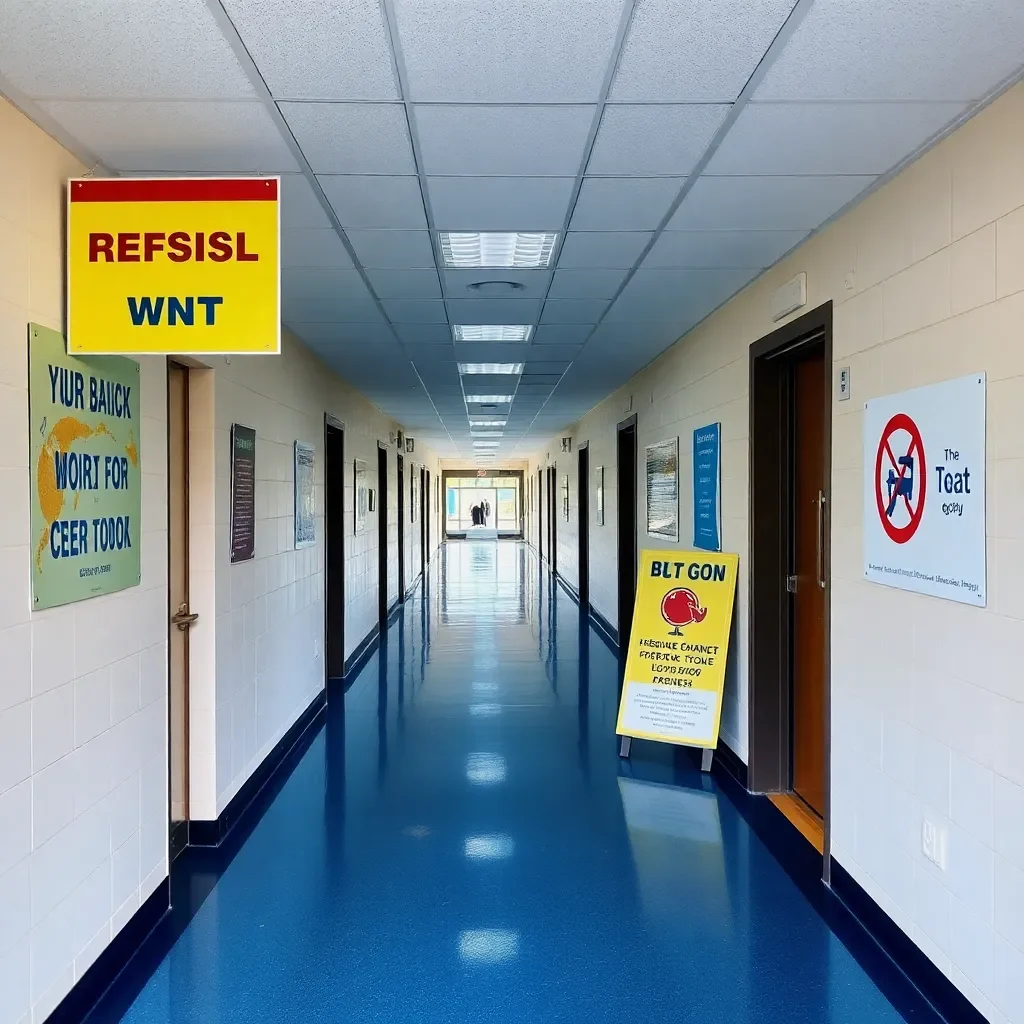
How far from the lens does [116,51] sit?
1.88 meters

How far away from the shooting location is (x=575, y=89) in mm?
2076

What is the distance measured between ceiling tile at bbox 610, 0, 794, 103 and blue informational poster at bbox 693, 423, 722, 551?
2.91m

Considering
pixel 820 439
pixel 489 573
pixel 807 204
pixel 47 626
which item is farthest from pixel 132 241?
pixel 489 573

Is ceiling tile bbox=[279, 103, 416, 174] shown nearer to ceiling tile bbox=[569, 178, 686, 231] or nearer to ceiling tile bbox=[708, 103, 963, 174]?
ceiling tile bbox=[569, 178, 686, 231]

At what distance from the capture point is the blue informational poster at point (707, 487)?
4883 millimetres

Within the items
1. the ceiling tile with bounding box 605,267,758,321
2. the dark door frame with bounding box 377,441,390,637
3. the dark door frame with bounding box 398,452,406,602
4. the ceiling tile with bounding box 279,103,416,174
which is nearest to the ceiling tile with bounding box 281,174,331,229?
the ceiling tile with bounding box 279,103,416,174

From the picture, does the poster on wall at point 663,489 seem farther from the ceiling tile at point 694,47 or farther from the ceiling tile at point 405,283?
the ceiling tile at point 694,47

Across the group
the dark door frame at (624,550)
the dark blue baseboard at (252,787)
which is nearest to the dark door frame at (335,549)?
the dark blue baseboard at (252,787)

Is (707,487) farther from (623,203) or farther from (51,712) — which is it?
(51,712)

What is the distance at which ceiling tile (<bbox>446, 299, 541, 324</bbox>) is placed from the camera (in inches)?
173

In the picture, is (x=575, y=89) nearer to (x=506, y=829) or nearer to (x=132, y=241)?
(x=132, y=241)

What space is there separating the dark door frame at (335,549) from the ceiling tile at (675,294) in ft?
9.44

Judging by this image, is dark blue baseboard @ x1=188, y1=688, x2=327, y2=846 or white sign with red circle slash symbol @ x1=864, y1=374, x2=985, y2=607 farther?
dark blue baseboard @ x1=188, y1=688, x2=327, y2=846

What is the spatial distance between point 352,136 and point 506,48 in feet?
2.10
